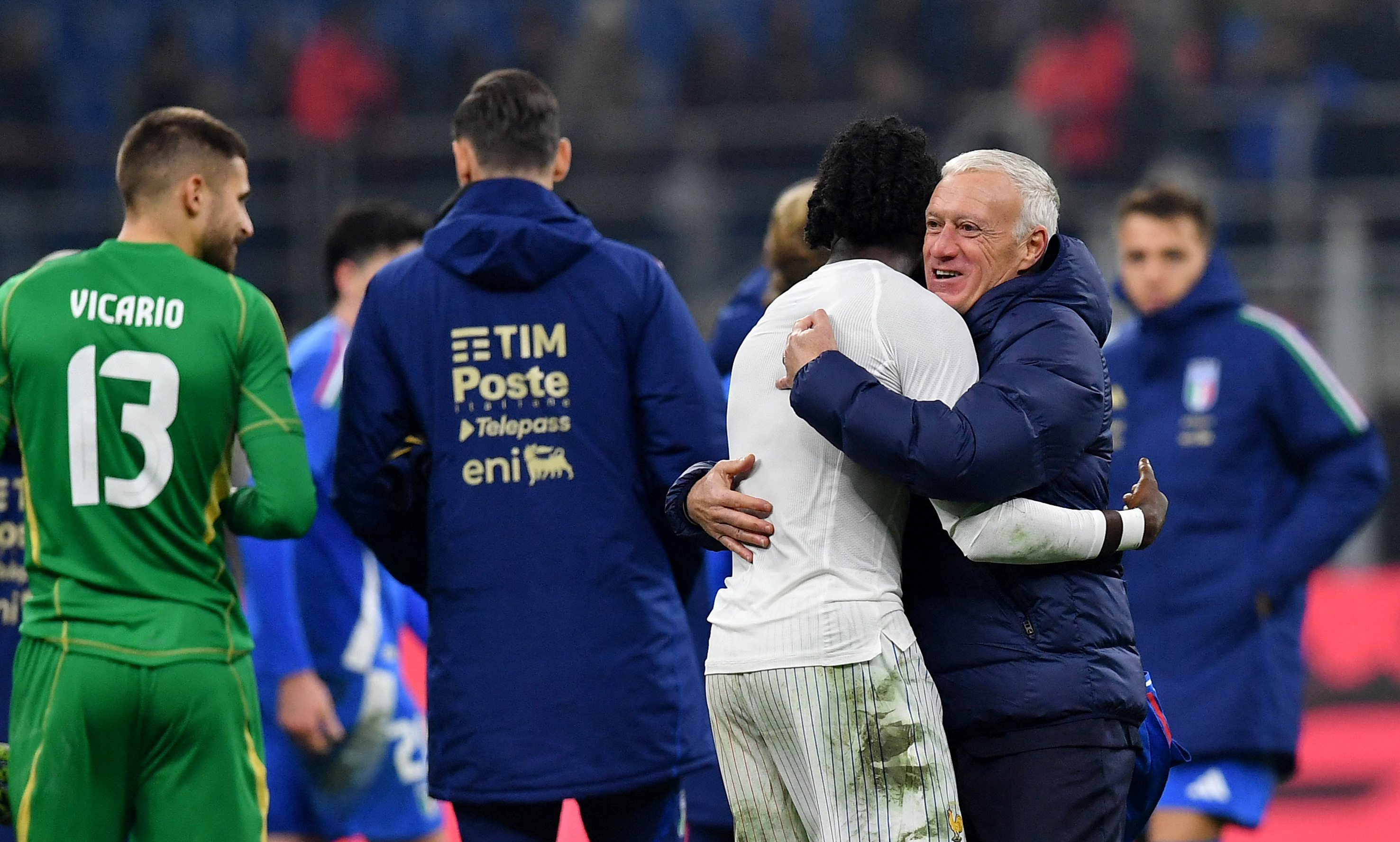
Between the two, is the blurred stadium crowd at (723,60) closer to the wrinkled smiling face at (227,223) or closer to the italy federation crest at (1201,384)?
the italy federation crest at (1201,384)

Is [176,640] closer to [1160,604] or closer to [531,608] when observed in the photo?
[531,608]

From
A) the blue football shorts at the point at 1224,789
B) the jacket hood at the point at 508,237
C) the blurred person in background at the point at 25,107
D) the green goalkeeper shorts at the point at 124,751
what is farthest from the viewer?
the blurred person in background at the point at 25,107

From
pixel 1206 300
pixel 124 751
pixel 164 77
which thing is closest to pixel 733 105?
pixel 164 77

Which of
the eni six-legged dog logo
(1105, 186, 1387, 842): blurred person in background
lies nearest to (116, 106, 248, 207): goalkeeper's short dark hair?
the eni six-legged dog logo

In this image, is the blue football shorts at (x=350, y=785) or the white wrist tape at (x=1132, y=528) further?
the blue football shorts at (x=350, y=785)

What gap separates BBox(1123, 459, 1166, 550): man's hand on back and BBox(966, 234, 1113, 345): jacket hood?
10.9 inches

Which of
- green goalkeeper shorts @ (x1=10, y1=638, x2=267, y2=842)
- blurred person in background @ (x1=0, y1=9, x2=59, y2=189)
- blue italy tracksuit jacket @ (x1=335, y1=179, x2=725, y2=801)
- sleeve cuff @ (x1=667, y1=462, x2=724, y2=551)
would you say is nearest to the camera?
sleeve cuff @ (x1=667, y1=462, x2=724, y2=551)

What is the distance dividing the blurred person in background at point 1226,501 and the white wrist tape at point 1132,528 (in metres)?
2.44

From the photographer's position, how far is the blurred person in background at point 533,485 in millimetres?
3898

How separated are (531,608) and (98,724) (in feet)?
3.21

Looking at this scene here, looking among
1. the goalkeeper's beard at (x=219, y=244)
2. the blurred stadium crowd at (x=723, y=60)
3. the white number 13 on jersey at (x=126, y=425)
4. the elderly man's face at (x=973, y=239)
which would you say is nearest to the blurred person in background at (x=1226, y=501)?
the elderly man's face at (x=973, y=239)

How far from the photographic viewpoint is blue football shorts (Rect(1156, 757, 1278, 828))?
538cm

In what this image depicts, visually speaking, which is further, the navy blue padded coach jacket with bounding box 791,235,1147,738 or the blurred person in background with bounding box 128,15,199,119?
the blurred person in background with bounding box 128,15,199,119

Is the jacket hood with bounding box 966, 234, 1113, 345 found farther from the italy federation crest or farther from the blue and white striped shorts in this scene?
the italy federation crest
